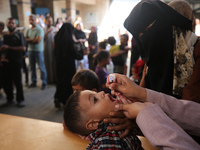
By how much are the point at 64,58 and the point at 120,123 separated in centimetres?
309

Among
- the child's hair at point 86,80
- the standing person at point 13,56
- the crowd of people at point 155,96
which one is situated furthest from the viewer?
the standing person at point 13,56

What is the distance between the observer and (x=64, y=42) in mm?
3848

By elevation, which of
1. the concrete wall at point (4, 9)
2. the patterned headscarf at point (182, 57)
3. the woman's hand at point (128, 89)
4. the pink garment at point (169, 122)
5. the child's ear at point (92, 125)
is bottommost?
the child's ear at point (92, 125)

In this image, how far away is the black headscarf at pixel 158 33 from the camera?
1314 millimetres

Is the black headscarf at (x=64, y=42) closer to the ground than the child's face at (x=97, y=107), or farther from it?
farther from it

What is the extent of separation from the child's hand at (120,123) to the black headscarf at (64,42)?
3.00 m

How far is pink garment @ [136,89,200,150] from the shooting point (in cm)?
76

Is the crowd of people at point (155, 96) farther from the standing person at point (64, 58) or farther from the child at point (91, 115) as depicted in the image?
the standing person at point (64, 58)

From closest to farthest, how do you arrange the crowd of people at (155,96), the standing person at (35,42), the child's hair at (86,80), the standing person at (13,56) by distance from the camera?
the crowd of people at (155,96)
the child's hair at (86,80)
the standing person at (13,56)
the standing person at (35,42)

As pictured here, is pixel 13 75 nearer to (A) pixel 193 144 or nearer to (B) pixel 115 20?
(A) pixel 193 144

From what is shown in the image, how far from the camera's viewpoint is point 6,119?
1627mm

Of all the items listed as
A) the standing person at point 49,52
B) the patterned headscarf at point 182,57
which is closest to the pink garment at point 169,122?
the patterned headscarf at point 182,57

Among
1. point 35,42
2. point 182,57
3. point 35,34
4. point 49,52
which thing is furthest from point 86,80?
point 49,52

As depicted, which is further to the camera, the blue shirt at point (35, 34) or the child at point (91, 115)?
the blue shirt at point (35, 34)
